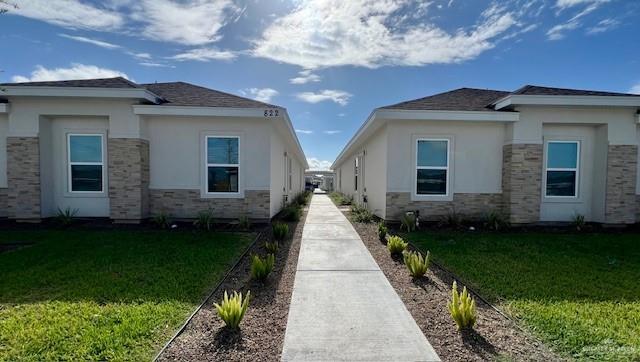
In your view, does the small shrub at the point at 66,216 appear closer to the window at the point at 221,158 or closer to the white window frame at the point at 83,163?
the white window frame at the point at 83,163

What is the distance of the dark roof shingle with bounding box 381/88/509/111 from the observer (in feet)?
31.1

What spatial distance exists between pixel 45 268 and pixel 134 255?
4.54 ft

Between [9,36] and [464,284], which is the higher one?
[9,36]

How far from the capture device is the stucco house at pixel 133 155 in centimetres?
903

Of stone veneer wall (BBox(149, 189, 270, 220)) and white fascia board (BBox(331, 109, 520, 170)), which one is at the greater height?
white fascia board (BBox(331, 109, 520, 170))

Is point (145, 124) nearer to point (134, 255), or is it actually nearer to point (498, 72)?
point (134, 255)

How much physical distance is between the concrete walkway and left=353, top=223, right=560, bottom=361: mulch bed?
156mm

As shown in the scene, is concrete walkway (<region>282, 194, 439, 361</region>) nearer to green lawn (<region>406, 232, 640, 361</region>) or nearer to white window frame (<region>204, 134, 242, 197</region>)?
green lawn (<region>406, 232, 640, 361</region>)

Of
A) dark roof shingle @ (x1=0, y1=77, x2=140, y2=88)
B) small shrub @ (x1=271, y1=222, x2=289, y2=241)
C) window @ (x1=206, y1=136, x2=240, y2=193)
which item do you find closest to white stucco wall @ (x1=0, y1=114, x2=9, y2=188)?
dark roof shingle @ (x1=0, y1=77, x2=140, y2=88)

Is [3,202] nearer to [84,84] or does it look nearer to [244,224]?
[84,84]

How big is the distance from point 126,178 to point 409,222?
343 inches

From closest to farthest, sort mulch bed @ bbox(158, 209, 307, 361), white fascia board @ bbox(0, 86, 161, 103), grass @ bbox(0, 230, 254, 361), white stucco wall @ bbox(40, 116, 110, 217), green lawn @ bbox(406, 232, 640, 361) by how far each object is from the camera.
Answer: mulch bed @ bbox(158, 209, 307, 361), grass @ bbox(0, 230, 254, 361), green lawn @ bbox(406, 232, 640, 361), white fascia board @ bbox(0, 86, 161, 103), white stucco wall @ bbox(40, 116, 110, 217)

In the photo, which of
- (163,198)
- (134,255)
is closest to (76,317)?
(134,255)

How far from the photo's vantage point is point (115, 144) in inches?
356
